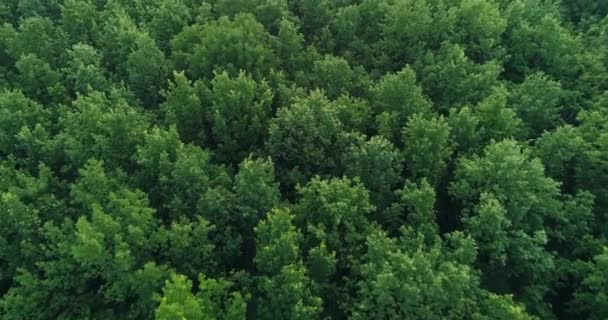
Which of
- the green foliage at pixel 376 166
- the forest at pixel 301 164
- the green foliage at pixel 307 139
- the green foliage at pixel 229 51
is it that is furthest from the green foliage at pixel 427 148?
the green foliage at pixel 229 51

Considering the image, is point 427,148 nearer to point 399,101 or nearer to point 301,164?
point 399,101

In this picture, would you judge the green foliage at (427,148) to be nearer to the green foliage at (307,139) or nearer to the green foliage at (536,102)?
the green foliage at (307,139)

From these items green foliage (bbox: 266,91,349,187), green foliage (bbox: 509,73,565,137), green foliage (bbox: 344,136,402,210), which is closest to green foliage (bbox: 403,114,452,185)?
green foliage (bbox: 344,136,402,210)

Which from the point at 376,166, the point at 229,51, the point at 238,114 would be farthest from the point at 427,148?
the point at 229,51

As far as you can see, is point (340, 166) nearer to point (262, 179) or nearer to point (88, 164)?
point (262, 179)

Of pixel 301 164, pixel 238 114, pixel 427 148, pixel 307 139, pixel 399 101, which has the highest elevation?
pixel 399 101

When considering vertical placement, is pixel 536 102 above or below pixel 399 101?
above

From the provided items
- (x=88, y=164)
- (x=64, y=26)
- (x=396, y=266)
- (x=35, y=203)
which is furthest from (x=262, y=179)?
(x=64, y=26)

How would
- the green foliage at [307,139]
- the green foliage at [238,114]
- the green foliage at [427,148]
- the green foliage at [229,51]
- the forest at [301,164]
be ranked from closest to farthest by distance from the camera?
the forest at [301,164] < the green foliage at [427,148] < the green foliage at [307,139] < the green foliage at [238,114] < the green foliage at [229,51]

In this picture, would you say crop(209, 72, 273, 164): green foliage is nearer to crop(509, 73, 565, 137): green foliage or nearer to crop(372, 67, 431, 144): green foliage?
crop(372, 67, 431, 144): green foliage
